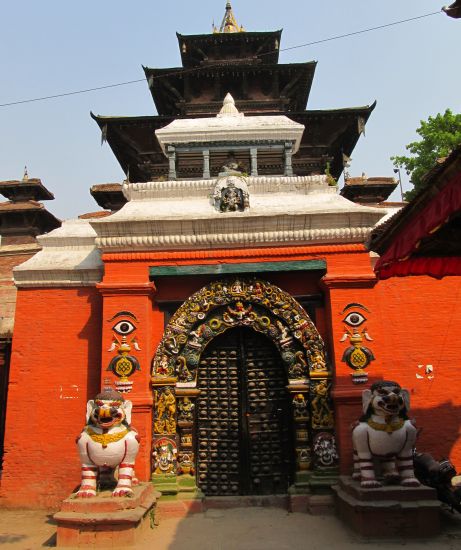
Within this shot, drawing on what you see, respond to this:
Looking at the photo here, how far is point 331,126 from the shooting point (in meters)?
16.4

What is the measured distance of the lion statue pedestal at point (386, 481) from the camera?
18.3ft

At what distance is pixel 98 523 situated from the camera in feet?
18.0

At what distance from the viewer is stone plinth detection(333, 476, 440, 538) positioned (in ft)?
18.3

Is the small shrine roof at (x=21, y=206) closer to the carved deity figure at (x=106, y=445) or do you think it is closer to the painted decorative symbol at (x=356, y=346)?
the carved deity figure at (x=106, y=445)

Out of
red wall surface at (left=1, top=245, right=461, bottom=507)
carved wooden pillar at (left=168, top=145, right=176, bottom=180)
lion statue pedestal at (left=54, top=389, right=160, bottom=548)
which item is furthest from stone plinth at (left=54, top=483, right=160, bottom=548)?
carved wooden pillar at (left=168, top=145, right=176, bottom=180)

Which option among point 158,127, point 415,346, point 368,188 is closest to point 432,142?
point 368,188

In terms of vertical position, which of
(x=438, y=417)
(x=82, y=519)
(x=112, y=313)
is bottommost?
(x=82, y=519)

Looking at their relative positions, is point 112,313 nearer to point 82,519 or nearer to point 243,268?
point 243,268

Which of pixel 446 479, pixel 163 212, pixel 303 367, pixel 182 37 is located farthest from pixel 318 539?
pixel 182 37

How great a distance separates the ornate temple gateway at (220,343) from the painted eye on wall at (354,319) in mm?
66

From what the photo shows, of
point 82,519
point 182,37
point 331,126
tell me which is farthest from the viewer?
point 182,37

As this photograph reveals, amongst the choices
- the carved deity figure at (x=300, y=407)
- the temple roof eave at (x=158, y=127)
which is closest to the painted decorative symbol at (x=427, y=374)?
the carved deity figure at (x=300, y=407)

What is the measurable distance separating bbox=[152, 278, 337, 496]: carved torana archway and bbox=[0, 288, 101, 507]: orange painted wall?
1240 mm

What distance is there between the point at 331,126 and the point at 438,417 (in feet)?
36.7
